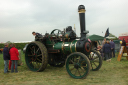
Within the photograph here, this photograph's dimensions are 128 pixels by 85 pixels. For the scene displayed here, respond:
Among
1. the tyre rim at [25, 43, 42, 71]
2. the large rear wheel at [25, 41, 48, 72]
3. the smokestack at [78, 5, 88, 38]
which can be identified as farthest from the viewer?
the tyre rim at [25, 43, 42, 71]

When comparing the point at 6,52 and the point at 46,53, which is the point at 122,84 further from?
the point at 6,52

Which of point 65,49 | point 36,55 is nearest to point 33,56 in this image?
point 36,55

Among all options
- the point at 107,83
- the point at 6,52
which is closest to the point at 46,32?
the point at 6,52

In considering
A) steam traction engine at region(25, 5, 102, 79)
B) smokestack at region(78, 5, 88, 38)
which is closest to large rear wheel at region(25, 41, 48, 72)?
steam traction engine at region(25, 5, 102, 79)

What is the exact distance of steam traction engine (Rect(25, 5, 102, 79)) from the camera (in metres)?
5.51

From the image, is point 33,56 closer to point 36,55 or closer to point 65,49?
point 36,55

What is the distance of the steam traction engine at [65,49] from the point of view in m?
5.51

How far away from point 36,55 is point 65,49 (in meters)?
1.30

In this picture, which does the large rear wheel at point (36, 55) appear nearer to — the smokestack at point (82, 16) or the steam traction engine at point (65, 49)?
the steam traction engine at point (65, 49)

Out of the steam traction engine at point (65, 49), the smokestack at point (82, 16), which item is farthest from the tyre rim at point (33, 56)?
the smokestack at point (82, 16)

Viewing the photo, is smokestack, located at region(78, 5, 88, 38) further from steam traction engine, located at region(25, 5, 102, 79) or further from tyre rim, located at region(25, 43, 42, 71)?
tyre rim, located at region(25, 43, 42, 71)

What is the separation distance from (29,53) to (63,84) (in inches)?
119

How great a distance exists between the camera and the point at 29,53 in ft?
22.6

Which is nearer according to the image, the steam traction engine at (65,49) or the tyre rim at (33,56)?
the steam traction engine at (65,49)
